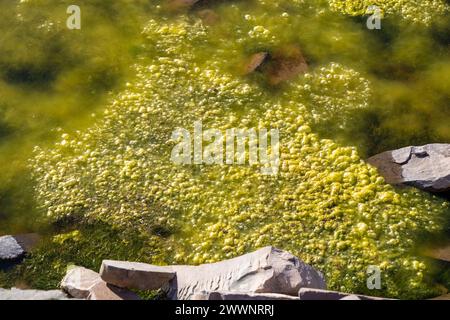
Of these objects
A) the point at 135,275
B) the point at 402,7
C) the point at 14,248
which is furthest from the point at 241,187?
the point at 402,7

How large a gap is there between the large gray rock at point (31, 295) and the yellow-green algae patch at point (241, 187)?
2.26 feet

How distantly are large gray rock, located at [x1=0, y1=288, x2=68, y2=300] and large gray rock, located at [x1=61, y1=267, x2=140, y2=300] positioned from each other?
8cm

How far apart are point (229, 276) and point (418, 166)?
68.5 inches

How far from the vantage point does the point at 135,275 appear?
3383 mm

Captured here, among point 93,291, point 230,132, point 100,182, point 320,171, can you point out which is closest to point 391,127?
point 320,171

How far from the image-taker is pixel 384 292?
12.1 feet

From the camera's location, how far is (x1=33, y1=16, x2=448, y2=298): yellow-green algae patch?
388cm

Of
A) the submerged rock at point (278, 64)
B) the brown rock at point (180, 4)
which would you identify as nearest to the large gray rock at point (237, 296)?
the submerged rock at point (278, 64)

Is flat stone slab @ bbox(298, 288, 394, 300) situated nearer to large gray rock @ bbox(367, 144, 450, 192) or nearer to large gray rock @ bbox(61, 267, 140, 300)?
large gray rock @ bbox(61, 267, 140, 300)

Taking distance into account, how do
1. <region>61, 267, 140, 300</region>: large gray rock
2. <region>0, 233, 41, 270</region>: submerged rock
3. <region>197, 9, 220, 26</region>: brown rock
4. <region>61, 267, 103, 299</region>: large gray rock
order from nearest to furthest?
<region>61, 267, 140, 300</region>: large gray rock < <region>61, 267, 103, 299</region>: large gray rock < <region>0, 233, 41, 270</region>: submerged rock < <region>197, 9, 220, 26</region>: brown rock

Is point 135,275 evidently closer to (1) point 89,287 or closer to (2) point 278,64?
(1) point 89,287

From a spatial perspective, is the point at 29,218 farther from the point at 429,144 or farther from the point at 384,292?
the point at 429,144

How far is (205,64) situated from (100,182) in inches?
58.6

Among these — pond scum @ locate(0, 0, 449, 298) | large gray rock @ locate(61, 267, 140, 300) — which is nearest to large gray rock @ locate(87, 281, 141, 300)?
large gray rock @ locate(61, 267, 140, 300)
